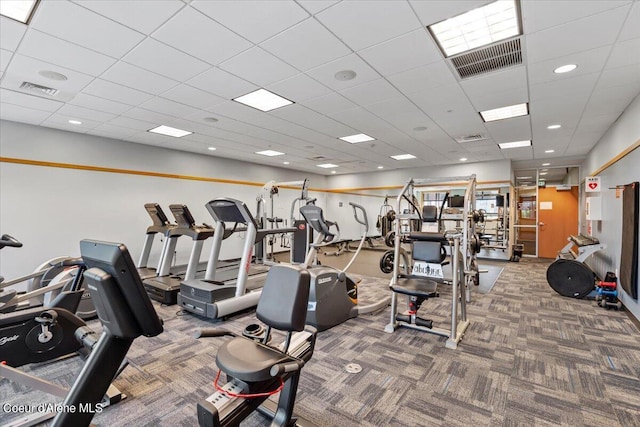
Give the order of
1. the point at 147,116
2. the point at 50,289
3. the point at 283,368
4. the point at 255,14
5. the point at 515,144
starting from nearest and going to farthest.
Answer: the point at 283,368 < the point at 255,14 < the point at 50,289 < the point at 147,116 < the point at 515,144

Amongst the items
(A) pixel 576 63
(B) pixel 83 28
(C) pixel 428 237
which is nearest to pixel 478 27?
(A) pixel 576 63

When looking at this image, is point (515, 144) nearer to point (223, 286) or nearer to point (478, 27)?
point (478, 27)

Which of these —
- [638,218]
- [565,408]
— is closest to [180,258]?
[565,408]

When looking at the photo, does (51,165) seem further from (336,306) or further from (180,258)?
(336,306)

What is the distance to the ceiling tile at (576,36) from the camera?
2254 millimetres

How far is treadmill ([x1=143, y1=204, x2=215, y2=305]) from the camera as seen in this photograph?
4.36 metres

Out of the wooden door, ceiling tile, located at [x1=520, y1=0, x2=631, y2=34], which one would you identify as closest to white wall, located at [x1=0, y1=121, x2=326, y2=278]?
ceiling tile, located at [x1=520, y1=0, x2=631, y2=34]

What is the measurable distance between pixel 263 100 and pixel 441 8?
2.54 m

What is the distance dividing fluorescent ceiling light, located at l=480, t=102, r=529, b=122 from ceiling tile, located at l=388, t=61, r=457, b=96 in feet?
4.87

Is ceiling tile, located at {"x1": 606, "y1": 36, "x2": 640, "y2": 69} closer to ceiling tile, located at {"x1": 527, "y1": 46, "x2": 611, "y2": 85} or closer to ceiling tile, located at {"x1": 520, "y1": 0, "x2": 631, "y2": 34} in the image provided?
ceiling tile, located at {"x1": 527, "y1": 46, "x2": 611, "y2": 85}

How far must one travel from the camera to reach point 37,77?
10.7 feet

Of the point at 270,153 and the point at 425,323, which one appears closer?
the point at 425,323

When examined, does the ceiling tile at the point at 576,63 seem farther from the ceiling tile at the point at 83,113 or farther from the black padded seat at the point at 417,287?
the ceiling tile at the point at 83,113

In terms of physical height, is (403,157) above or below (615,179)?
above
